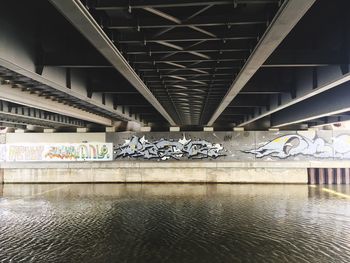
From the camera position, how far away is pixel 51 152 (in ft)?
122

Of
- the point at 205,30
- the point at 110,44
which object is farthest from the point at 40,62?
the point at 205,30

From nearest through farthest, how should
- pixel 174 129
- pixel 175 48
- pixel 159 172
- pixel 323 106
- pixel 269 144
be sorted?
pixel 175 48
pixel 323 106
pixel 269 144
pixel 159 172
pixel 174 129

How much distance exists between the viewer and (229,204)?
75.4 ft

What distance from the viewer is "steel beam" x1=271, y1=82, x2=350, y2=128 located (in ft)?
52.6

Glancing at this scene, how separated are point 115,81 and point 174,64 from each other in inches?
248

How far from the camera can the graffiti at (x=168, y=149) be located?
3562 cm

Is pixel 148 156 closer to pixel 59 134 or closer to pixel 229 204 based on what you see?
pixel 59 134

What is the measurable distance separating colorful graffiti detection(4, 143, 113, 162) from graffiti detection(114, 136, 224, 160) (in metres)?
3.68

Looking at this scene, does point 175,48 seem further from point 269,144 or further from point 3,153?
point 3,153

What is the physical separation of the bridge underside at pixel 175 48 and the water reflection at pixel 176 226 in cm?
667

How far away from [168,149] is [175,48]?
26759 mm

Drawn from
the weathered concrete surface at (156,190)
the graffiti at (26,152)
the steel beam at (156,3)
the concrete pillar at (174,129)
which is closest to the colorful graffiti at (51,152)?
the graffiti at (26,152)

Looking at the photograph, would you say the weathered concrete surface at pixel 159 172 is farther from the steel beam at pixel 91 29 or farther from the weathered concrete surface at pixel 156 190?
the steel beam at pixel 91 29

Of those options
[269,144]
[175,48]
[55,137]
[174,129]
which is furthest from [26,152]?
[175,48]
